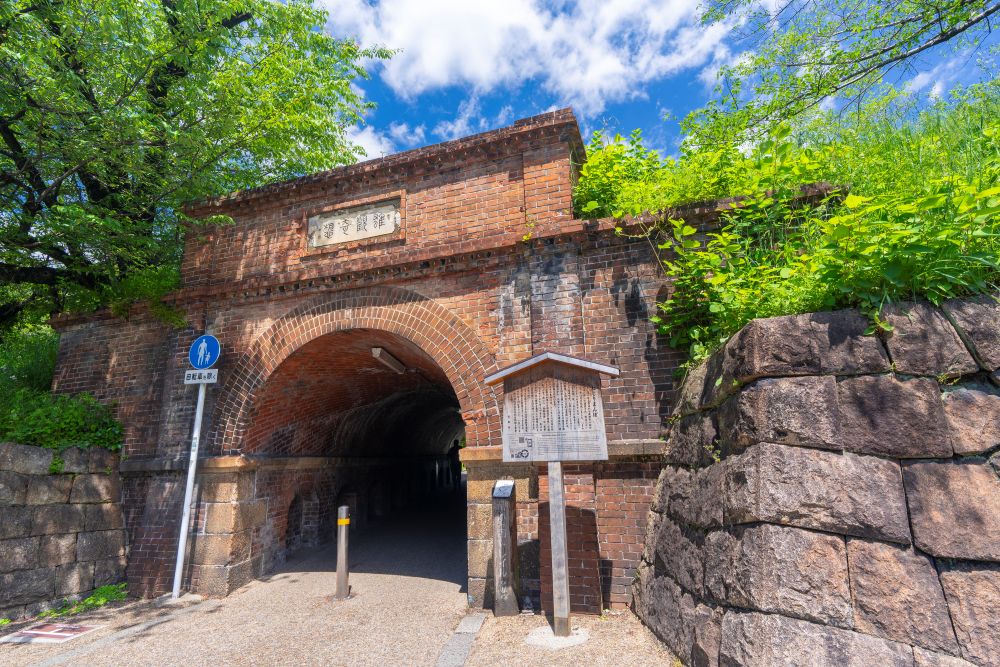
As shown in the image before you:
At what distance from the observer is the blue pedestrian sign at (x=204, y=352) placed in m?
7.38

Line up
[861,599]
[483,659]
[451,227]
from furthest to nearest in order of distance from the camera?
[451,227]
[483,659]
[861,599]

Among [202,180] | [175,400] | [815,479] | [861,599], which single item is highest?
[202,180]

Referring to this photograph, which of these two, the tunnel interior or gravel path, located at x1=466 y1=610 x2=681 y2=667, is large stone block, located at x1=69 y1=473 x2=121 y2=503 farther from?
gravel path, located at x1=466 y1=610 x2=681 y2=667

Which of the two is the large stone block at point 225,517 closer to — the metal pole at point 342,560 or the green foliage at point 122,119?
the metal pole at point 342,560

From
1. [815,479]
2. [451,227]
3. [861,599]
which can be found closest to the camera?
[861,599]

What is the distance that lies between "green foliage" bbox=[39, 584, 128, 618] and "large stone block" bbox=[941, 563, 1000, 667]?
30.5ft

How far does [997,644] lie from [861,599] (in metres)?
0.73

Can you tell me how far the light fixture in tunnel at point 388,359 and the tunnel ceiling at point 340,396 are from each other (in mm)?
82

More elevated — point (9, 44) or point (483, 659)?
point (9, 44)

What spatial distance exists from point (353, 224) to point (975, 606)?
790cm

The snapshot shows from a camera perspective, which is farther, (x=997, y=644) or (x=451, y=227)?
(x=451, y=227)

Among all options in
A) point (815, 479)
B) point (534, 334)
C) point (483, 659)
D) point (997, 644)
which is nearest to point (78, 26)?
point (534, 334)

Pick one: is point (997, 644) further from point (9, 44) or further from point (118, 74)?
point (9, 44)

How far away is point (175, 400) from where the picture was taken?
25.2ft
